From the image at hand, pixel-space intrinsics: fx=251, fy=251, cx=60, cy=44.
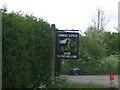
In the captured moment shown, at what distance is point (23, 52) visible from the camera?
22.0ft

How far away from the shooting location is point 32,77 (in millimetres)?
7652

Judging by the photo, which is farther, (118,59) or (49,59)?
(118,59)

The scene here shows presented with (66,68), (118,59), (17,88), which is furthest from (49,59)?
(118,59)

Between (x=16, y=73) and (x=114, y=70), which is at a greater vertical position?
(x=16, y=73)

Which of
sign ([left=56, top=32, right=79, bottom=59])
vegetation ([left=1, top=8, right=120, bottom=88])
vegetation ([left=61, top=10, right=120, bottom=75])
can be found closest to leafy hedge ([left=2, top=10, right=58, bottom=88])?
vegetation ([left=1, top=8, right=120, bottom=88])

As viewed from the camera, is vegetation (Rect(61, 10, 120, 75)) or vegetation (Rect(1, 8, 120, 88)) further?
vegetation (Rect(61, 10, 120, 75))

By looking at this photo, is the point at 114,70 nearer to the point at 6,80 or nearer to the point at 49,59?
the point at 49,59

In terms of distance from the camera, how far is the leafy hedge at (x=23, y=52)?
606 centimetres

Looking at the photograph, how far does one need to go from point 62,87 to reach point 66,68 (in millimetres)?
13247

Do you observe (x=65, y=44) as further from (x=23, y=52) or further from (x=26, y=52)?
(x=23, y=52)

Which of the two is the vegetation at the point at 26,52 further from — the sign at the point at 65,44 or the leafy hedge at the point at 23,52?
the sign at the point at 65,44

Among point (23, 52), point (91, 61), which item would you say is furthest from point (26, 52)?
point (91, 61)

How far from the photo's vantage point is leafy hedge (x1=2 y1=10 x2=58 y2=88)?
6.06 m

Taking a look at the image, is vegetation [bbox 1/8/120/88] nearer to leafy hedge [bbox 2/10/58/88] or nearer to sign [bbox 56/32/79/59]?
leafy hedge [bbox 2/10/58/88]
